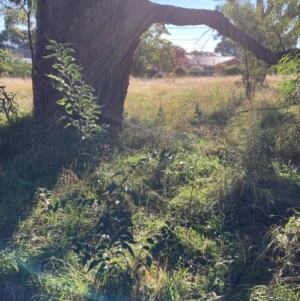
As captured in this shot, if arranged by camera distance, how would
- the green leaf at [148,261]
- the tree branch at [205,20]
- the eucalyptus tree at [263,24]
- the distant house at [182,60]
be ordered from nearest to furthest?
the green leaf at [148,261]
the tree branch at [205,20]
the eucalyptus tree at [263,24]
the distant house at [182,60]

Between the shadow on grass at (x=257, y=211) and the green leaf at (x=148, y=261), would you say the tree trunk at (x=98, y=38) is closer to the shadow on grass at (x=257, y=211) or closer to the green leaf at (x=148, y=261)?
the shadow on grass at (x=257, y=211)

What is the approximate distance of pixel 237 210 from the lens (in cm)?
443

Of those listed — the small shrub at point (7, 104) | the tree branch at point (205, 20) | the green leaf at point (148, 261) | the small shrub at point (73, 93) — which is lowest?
the green leaf at point (148, 261)

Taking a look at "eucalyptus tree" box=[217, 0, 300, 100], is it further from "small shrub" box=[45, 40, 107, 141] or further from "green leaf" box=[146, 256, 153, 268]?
"green leaf" box=[146, 256, 153, 268]

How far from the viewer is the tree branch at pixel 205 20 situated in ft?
25.6

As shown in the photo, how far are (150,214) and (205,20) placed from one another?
4880 millimetres

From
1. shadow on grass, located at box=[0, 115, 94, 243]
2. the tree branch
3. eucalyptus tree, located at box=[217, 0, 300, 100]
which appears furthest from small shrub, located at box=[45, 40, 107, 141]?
eucalyptus tree, located at box=[217, 0, 300, 100]

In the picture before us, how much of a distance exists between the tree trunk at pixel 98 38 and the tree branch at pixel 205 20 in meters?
0.02

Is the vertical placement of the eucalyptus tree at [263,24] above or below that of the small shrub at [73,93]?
above

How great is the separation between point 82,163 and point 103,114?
6.21ft

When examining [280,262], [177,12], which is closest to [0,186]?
[280,262]

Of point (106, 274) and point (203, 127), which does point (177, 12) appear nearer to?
point (203, 127)

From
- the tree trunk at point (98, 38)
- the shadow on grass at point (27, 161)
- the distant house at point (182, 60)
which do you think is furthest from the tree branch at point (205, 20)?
the distant house at point (182, 60)

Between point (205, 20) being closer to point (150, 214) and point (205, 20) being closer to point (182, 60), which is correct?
point (150, 214)
